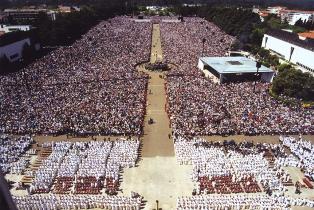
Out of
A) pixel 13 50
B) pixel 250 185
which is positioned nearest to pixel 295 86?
pixel 250 185

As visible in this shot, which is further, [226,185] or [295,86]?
[295,86]

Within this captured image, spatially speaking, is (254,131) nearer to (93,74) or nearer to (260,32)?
(93,74)

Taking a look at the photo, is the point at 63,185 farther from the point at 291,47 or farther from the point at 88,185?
the point at 291,47

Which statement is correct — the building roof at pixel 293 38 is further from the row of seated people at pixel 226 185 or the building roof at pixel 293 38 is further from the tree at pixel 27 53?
the tree at pixel 27 53

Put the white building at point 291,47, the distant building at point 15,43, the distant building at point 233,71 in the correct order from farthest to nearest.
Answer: the distant building at point 15,43
the white building at point 291,47
the distant building at point 233,71

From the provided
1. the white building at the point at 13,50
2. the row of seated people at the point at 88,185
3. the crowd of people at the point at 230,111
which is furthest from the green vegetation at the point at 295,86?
the white building at the point at 13,50
